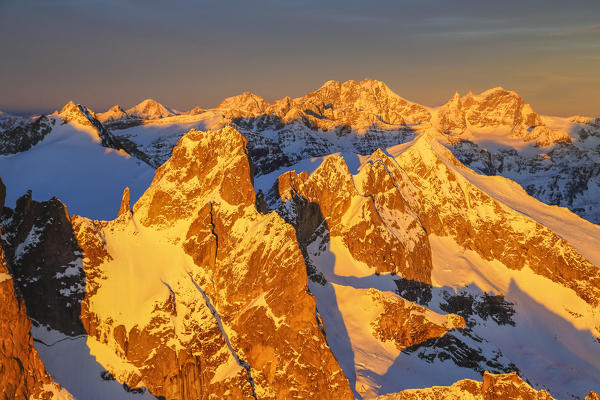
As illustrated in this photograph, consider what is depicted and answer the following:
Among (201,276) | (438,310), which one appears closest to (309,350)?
(201,276)

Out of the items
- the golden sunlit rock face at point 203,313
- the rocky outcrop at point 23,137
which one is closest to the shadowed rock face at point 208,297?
the golden sunlit rock face at point 203,313

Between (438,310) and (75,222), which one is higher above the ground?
(75,222)

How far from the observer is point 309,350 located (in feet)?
355

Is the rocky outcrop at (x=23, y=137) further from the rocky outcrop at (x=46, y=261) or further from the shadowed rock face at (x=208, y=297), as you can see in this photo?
the rocky outcrop at (x=46, y=261)

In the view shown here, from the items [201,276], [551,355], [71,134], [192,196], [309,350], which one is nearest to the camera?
[309,350]

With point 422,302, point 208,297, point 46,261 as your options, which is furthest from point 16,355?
point 422,302

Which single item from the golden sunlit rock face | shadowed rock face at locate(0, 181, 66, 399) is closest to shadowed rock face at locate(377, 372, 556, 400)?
the golden sunlit rock face

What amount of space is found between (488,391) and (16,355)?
69.2m

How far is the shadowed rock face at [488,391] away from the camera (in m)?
93.3

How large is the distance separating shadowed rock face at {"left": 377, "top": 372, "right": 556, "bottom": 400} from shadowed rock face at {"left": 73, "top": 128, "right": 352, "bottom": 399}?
14715 millimetres

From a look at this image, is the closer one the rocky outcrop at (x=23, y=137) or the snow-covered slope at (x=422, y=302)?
the snow-covered slope at (x=422, y=302)

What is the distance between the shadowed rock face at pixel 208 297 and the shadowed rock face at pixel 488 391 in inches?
579

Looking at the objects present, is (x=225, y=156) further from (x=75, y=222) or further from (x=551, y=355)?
(x=551, y=355)

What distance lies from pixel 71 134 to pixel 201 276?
103 m
